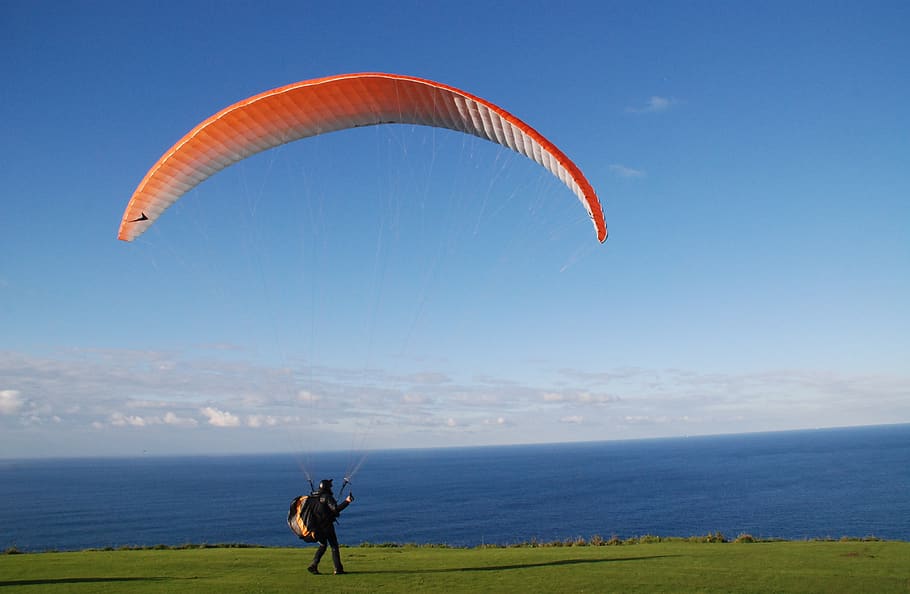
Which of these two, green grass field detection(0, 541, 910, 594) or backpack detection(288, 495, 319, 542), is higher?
backpack detection(288, 495, 319, 542)

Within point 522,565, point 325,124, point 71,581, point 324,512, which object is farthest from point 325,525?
point 325,124

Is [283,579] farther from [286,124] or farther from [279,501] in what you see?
[279,501]

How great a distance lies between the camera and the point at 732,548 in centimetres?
1273

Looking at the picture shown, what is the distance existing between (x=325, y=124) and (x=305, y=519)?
7306mm

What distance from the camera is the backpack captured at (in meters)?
9.79

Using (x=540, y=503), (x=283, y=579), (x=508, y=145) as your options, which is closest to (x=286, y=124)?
(x=508, y=145)

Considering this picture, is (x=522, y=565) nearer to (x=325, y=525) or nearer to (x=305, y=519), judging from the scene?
(x=325, y=525)

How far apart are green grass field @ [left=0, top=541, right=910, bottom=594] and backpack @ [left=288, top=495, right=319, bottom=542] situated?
624 millimetres

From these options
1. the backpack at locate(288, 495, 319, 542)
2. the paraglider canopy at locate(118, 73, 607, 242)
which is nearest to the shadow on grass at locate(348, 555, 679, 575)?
the backpack at locate(288, 495, 319, 542)

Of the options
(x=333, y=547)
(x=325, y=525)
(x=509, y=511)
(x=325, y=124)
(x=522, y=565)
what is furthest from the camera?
(x=509, y=511)

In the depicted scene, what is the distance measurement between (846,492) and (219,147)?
9148 cm

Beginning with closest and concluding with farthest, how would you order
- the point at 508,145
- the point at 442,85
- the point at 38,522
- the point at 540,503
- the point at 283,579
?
the point at 283,579 < the point at 442,85 < the point at 508,145 < the point at 38,522 < the point at 540,503

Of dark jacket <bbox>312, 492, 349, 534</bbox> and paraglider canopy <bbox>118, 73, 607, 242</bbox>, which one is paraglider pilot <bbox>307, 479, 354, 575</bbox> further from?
paraglider canopy <bbox>118, 73, 607, 242</bbox>

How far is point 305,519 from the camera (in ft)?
32.3
